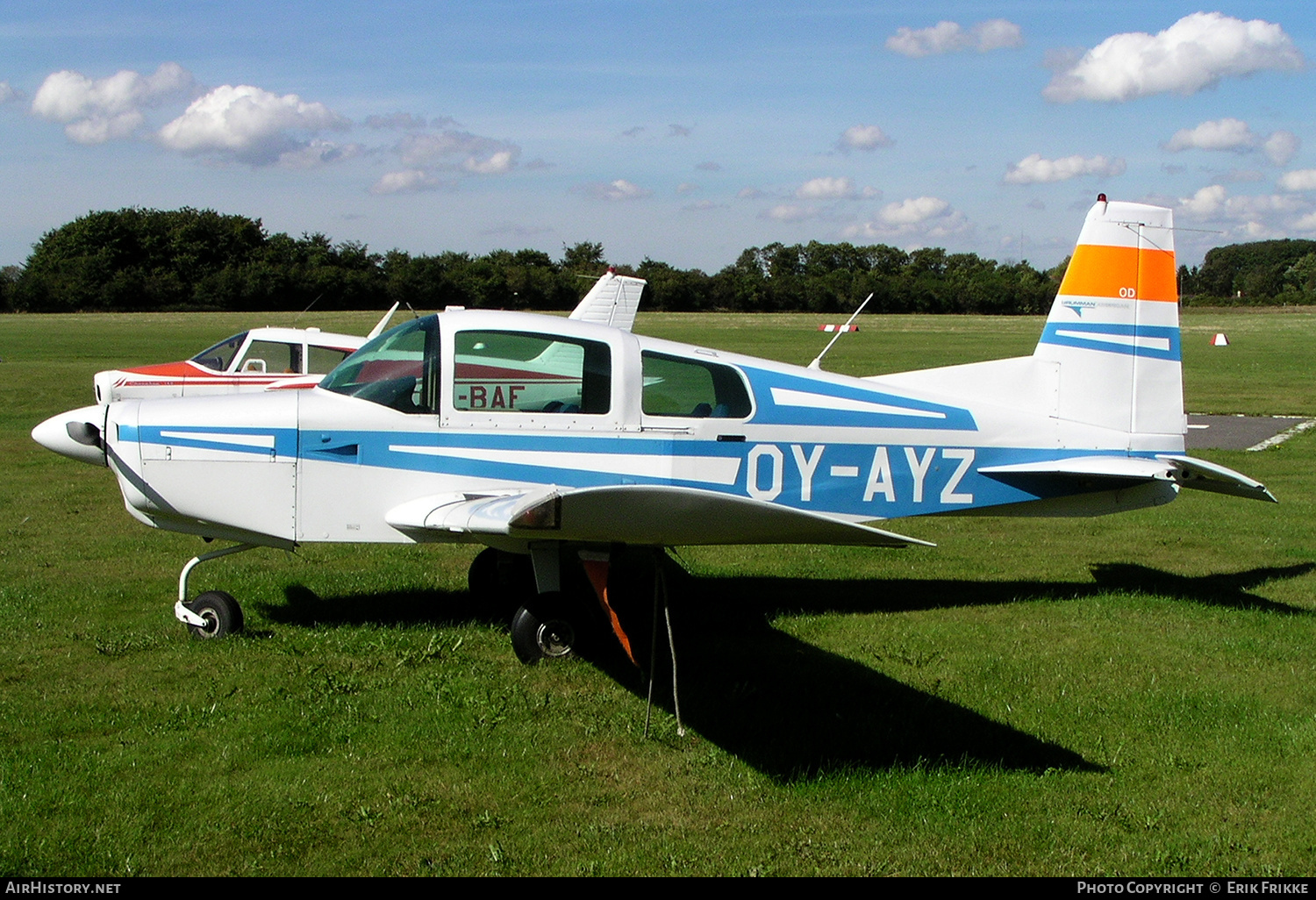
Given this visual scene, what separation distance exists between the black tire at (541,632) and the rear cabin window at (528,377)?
44.8 inches

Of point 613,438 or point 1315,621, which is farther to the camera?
point 1315,621

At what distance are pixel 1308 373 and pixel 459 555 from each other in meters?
28.6

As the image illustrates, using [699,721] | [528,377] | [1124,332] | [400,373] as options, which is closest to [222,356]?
[400,373]

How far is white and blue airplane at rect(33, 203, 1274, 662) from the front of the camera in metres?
5.98

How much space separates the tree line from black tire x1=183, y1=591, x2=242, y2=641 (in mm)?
53624

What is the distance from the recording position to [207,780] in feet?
14.6

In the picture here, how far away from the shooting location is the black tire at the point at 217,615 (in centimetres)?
627

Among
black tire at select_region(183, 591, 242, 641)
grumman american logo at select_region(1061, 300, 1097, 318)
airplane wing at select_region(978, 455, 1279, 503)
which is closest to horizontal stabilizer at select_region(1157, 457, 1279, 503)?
airplane wing at select_region(978, 455, 1279, 503)

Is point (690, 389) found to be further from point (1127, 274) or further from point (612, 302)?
point (612, 302)

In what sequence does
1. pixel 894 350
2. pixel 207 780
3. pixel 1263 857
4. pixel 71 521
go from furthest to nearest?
pixel 894 350 → pixel 71 521 → pixel 207 780 → pixel 1263 857

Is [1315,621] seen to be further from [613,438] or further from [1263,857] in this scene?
[613,438]

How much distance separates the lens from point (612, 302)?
52.5 feet

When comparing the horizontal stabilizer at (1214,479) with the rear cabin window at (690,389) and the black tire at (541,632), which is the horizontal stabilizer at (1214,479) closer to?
the rear cabin window at (690,389)

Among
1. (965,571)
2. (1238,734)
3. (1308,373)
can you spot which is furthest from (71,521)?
(1308,373)
